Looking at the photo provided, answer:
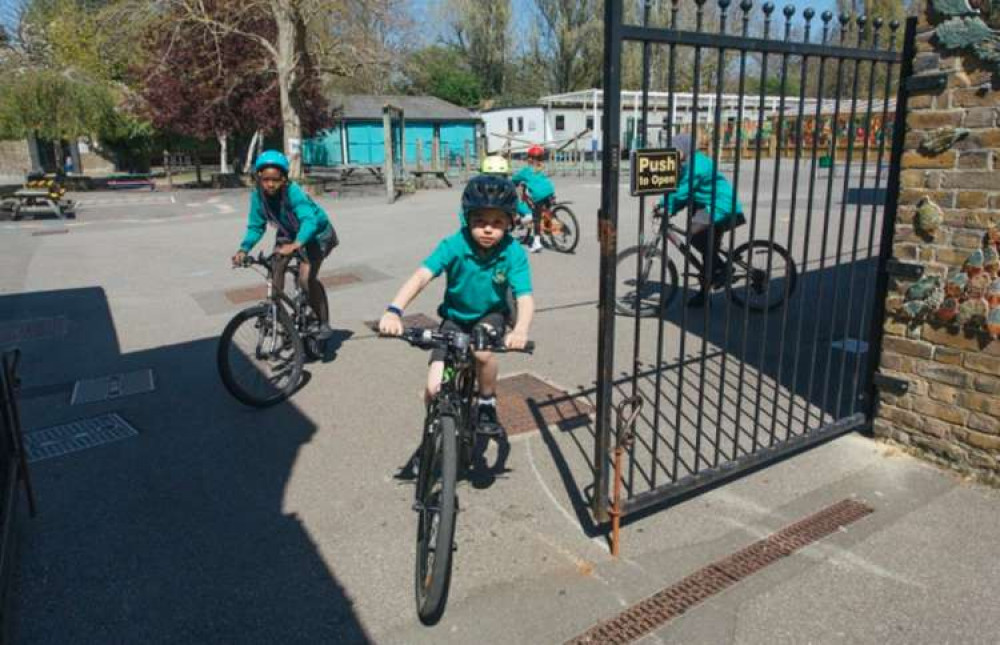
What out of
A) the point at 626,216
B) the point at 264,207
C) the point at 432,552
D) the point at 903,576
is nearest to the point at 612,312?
the point at 432,552

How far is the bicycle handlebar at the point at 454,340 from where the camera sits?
10.4 ft

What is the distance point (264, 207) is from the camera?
5.86 meters

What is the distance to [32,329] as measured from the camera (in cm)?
765

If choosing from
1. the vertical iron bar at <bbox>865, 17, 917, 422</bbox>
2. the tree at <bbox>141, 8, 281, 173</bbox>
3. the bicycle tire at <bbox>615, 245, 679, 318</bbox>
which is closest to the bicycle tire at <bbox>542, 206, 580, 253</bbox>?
the bicycle tire at <bbox>615, 245, 679, 318</bbox>

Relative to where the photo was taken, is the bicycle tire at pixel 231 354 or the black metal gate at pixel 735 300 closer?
the black metal gate at pixel 735 300

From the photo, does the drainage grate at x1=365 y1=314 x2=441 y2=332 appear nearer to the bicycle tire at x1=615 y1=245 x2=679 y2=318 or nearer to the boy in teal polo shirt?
the bicycle tire at x1=615 y1=245 x2=679 y2=318

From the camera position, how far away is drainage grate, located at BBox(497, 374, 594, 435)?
489 cm

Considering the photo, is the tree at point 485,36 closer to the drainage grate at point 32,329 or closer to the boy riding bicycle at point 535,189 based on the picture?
the boy riding bicycle at point 535,189

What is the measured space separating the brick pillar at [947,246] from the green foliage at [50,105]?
2983cm

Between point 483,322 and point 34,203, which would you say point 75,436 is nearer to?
point 483,322

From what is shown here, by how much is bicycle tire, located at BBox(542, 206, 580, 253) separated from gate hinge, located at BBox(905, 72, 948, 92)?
7.83m

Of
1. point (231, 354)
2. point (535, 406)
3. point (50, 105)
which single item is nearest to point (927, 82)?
point (535, 406)

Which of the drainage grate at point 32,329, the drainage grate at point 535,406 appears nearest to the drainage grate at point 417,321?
the drainage grate at point 535,406

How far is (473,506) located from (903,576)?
200 cm
